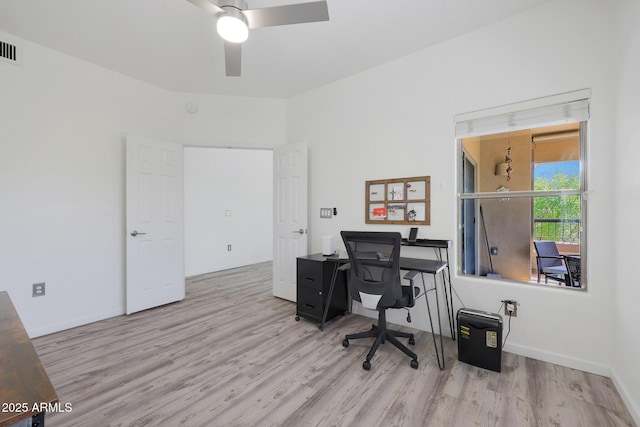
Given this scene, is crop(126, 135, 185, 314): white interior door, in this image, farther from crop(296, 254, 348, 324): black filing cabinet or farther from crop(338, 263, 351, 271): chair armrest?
crop(338, 263, 351, 271): chair armrest

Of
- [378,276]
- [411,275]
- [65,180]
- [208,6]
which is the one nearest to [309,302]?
[378,276]

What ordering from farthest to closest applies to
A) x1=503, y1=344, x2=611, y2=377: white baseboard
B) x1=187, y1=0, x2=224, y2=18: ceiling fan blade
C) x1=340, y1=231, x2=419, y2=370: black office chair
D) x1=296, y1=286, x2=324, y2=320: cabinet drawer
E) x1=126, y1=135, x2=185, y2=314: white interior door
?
x1=126, y1=135, x2=185, y2=314: white interior door, x1=296, y1=286, x2=324, y2=320: cabinet drawer, x1=340, y1=231, x2=419, y2=370: black office chair, x1=503, y1=344, x2=611, y2=377: white baseboard, x1=187, y1=0, x2=224, y2=18: ceiling fan blade

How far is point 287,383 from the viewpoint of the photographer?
203cm

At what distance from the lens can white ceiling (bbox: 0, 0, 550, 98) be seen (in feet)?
7.50

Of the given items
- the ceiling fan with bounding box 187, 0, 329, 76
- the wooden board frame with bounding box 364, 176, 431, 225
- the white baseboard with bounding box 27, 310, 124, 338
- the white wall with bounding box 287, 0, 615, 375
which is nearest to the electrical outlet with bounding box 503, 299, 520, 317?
the white wall with bounding box 287, 0, 615, 375

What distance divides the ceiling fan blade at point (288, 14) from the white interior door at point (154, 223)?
2.31 m

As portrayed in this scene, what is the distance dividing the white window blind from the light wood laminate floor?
197 centimetres

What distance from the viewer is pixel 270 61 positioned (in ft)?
10.2

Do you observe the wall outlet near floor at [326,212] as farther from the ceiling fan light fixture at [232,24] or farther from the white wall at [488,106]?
the ceiling fan light fixture at [232,24]

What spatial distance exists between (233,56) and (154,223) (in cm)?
235

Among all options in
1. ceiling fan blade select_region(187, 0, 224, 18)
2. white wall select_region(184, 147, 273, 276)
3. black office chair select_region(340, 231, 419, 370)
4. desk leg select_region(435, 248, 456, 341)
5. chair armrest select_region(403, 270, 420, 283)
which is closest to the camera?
ceiling fan blade select_region(187, 0, 224, 18)

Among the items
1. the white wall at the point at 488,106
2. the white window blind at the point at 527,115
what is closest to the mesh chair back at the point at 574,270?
the white wall at the point at 488,106

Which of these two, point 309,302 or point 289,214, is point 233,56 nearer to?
point 289,214

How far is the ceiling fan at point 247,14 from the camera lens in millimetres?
1812
